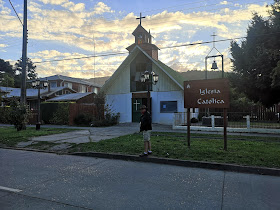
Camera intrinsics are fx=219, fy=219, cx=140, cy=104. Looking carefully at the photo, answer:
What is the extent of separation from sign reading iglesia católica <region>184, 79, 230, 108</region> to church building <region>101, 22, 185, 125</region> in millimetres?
10140

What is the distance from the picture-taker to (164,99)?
2002cm

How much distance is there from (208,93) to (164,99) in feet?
38.0

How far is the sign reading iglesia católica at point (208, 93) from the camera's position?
8164 mm

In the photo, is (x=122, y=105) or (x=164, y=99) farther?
(x=122, y=105)

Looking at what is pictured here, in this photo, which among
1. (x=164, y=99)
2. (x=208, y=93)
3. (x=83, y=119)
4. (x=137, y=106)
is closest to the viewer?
(x=208, y=93)

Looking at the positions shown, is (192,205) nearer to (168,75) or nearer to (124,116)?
(168,75)

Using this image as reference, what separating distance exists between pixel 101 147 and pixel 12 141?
5248 mm

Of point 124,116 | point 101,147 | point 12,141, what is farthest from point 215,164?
point 124,116

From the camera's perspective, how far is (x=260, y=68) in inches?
584

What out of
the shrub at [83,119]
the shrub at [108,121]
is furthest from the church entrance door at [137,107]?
the shrub at [83,119]

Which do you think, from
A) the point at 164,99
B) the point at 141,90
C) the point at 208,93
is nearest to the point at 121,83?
the point at 141,90

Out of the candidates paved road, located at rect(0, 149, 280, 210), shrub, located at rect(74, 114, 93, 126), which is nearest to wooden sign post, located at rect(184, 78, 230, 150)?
paved road, located at rect(0, 149, 280, 210)

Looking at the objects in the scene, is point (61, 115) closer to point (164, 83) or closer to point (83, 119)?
point (83, 119)

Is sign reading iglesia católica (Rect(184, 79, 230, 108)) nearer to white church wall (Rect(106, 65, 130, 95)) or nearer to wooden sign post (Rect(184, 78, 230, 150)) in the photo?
wooden sign post (Rect(184, 78, 230, 150))
